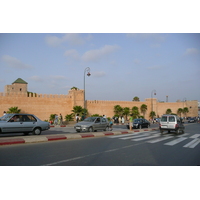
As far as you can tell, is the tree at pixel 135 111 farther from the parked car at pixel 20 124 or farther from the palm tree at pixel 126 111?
the parked car at pixel 20 124

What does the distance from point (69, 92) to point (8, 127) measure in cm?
3108

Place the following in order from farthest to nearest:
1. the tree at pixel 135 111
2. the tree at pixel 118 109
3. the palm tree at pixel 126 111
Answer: the tree at pixel 135 111, the palm tree at pixel 126 111, the tree at pixel 118 109

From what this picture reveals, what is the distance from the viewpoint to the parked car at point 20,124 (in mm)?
10952

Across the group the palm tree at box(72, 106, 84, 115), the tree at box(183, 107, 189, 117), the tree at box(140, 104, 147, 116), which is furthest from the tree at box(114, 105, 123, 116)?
the tree at box(183, 107, 189, 117)

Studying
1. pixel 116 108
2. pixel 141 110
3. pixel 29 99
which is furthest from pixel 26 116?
pixel 141 110

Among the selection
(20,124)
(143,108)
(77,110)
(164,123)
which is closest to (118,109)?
(143,108)

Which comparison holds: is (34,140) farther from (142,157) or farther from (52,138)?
(142,157)

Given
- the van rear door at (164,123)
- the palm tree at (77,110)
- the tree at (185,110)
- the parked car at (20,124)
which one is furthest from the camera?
the tree at (185,110)

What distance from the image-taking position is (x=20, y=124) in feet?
37.8

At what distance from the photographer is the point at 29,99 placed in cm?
3506

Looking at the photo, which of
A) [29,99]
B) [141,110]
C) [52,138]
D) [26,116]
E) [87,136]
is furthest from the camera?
[141,110]

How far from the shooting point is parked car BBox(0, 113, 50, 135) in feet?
35.9

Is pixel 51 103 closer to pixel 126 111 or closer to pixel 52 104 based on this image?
pixel 52 104

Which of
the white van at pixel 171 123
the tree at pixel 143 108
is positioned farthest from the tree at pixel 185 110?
the white van at pixel 171 123
